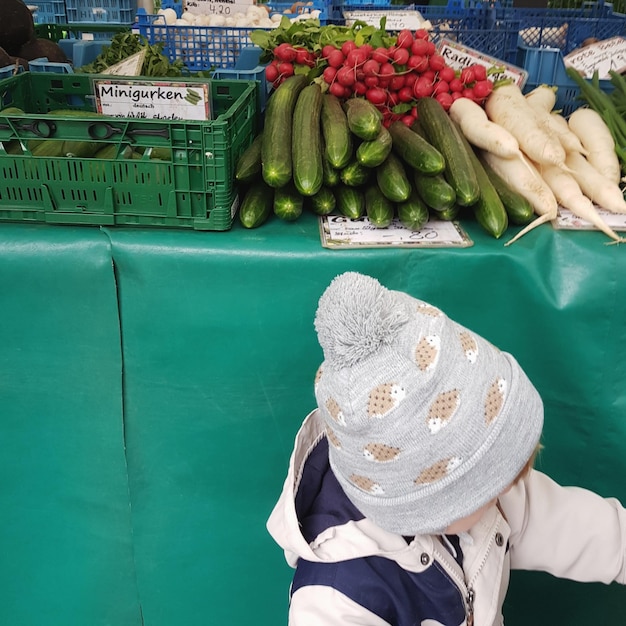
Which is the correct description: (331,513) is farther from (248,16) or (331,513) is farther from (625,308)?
(248,16)

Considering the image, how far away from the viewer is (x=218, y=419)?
1.49 metres

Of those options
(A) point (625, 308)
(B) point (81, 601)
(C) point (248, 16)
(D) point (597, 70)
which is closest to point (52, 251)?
(B) point (81, 601)

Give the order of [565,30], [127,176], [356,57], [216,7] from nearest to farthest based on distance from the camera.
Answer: [127,176] < [356,57] < [565,30] < [216,7]

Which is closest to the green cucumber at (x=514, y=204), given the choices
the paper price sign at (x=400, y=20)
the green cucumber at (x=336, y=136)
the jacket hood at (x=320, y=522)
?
the green cucumber at (x=336, y=136)

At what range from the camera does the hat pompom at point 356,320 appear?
779mm

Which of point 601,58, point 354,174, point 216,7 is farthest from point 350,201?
point 216,7

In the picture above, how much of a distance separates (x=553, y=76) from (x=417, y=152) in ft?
2.54

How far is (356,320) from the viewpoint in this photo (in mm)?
777

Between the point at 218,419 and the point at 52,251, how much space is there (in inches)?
19.7

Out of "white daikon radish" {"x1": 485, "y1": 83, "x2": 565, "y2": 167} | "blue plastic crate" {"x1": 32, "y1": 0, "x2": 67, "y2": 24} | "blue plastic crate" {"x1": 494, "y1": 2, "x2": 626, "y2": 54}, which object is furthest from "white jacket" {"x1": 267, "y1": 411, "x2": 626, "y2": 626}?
"blue plastic crate" {"x1": 32, "y1": 0, "x2": 67, "y2": 24}

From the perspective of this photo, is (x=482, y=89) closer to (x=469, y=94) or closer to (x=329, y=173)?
(x=469, y=94)

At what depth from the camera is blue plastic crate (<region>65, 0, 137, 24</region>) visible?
2.84 m

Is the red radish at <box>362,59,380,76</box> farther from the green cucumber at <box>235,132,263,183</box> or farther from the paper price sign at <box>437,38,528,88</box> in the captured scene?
the green cucumber at <box>235,132,263,183</box>

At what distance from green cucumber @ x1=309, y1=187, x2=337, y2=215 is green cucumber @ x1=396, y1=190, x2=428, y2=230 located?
0.49ft
